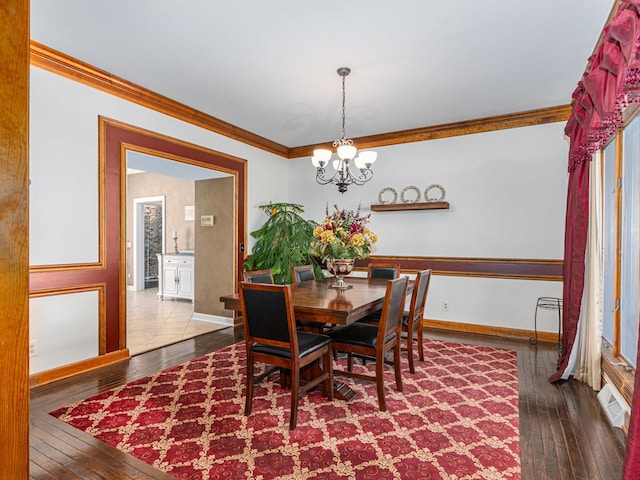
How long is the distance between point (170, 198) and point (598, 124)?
7594 mm

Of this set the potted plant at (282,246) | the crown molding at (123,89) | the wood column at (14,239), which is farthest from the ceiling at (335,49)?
the wood column at (14,239)

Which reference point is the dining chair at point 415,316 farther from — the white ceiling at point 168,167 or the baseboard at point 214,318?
the white ceiling at point 168,167

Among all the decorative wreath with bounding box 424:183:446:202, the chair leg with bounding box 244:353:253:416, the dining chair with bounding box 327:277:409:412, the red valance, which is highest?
the red valance

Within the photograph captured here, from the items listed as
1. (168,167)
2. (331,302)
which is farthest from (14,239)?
(168,167)

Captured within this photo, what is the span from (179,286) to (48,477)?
5.12 m

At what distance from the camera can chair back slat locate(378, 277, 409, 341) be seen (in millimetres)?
2449

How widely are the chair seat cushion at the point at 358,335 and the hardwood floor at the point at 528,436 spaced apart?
3.47 feet

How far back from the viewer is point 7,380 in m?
0.88

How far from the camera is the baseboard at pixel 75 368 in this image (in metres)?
2.93

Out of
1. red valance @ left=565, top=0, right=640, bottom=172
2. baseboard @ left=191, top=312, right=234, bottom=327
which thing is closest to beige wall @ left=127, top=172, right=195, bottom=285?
baseboard @ left=191, top=312, right=234, bottom=327

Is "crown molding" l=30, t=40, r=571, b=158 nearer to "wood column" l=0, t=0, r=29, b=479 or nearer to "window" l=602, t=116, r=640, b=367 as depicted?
"window" l=602, t=116, r=640, b=367

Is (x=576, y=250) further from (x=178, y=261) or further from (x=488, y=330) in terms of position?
(x=178, y=261)

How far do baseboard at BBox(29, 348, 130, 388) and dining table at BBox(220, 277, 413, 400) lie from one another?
1.57 meters

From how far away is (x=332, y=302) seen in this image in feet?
8.22
